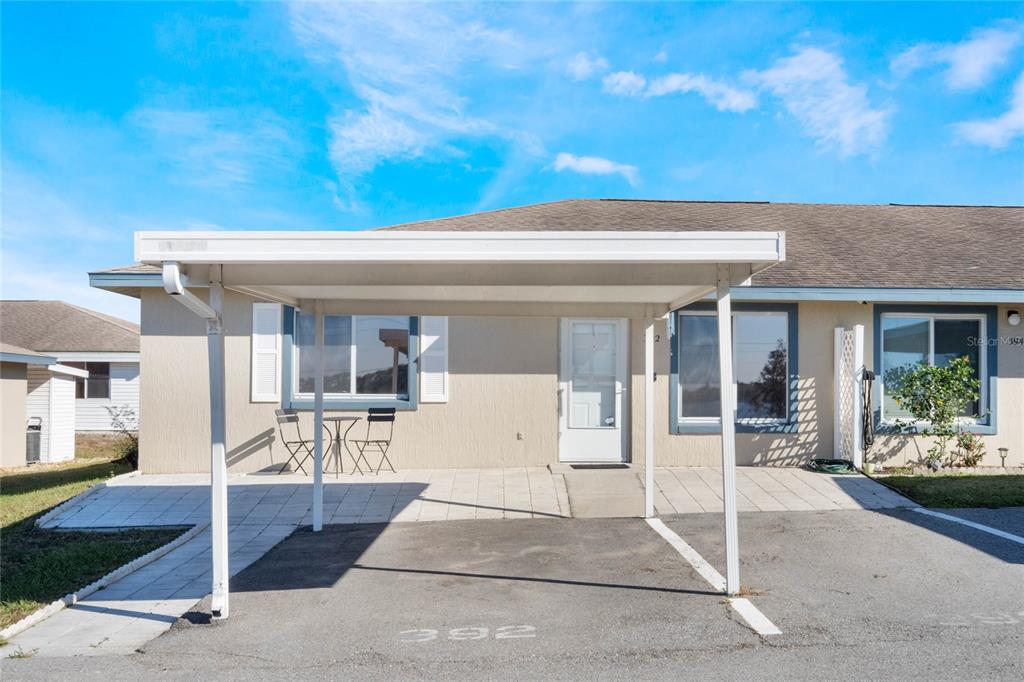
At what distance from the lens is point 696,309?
9.70 m

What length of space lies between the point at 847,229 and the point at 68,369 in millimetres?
18297

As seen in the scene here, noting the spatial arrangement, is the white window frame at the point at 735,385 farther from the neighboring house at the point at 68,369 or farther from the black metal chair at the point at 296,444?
the neighboring house at the point at 68,369

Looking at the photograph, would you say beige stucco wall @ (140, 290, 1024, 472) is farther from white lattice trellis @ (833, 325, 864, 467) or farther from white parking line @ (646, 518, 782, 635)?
white parking line @ (646, 518, 782, 635)

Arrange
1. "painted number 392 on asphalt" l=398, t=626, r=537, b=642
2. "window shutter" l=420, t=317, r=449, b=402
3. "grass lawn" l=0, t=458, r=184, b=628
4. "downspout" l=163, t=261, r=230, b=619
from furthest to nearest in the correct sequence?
"window shutter" l=420, t=317, r=449, b=402, "grass lawn" l=0, t=458, r=184, b=628, "downspout" l=163, t=261, r=230, b=619, "painted number 392 on asphalt" l=398, t=626, r=537, b=642

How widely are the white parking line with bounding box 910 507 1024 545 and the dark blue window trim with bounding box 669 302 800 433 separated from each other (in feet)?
7.95

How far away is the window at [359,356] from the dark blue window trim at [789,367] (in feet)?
12.6

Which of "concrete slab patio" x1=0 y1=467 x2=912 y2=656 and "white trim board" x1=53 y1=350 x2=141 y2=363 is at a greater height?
"white trim board" x1=53 y1=350 x2=141 y2=363

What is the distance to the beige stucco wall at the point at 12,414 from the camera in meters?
14.5

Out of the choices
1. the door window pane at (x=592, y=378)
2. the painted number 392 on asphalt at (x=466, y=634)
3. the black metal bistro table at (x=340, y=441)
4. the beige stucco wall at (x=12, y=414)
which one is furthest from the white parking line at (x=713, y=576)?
the beige stucco wall at (x=12, y=414)

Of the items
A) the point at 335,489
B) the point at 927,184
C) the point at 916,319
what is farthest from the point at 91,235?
the point at 927,184

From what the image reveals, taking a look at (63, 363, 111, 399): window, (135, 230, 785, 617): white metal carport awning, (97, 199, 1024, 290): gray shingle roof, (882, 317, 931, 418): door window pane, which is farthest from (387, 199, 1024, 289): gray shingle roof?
(63, 363, 111, 399): window

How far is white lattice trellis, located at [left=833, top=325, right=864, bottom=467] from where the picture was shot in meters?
9.38

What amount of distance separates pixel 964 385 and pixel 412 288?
27.5 feet

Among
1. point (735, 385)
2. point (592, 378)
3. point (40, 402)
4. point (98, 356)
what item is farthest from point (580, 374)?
point (98, 356)
